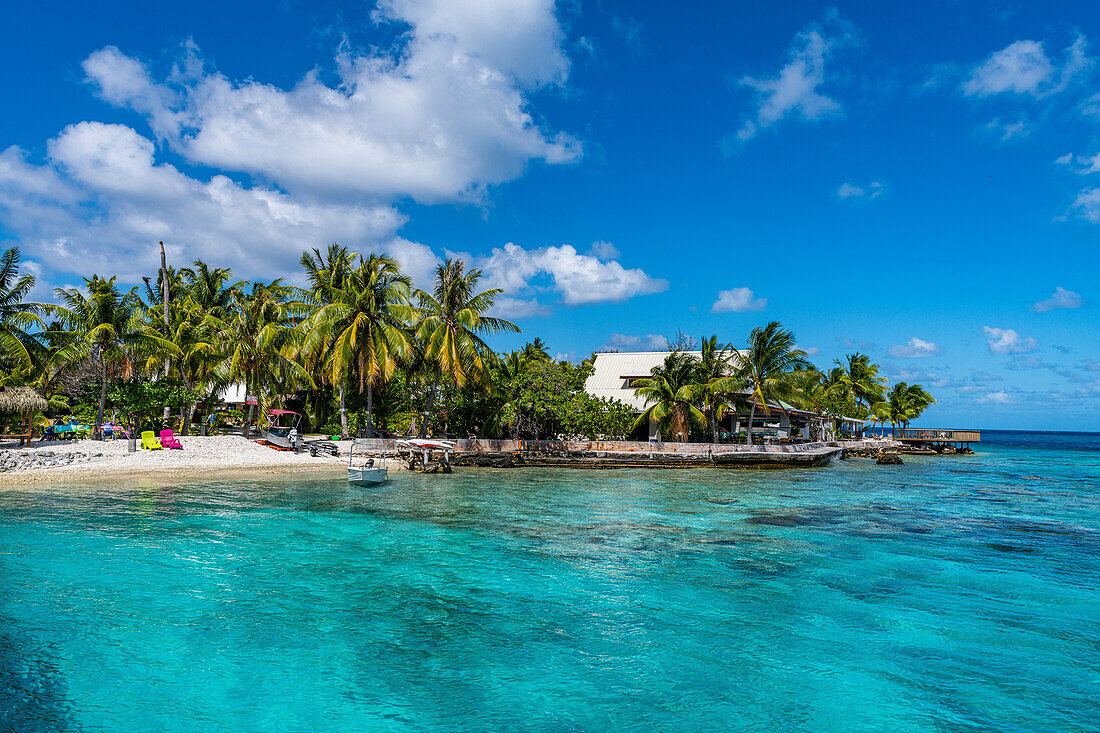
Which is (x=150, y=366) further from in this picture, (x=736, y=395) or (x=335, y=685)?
(x=736, y=395)

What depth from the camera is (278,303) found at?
130ft

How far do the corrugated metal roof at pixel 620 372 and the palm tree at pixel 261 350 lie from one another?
65.4ft

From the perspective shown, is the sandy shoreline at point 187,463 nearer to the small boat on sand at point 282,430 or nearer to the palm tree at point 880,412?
the small boat on sand at point 282,430

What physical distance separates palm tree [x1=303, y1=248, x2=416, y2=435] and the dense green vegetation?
0.08 meters

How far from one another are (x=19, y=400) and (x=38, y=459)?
3.04m

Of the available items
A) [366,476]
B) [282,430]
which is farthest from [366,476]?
[282,430]

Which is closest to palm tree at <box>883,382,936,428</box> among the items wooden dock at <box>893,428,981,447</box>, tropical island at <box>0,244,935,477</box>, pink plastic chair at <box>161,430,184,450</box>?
wooden dock at <box>893,428,981,447</box>

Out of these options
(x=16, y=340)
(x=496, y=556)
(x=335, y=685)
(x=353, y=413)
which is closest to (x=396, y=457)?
(x=353, y=413)

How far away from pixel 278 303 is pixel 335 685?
1442 inches

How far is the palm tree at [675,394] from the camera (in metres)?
36.6

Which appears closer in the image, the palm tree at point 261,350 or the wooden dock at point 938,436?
the palm tree at point 261,350

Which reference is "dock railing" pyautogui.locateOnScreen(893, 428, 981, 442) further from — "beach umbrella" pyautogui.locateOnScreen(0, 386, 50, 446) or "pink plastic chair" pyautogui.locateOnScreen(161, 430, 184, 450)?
"beach umbrella" pyautogui.locateOnScreen(0, 386, 50, 446)

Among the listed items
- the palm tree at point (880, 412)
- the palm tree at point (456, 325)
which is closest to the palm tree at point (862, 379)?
the palm tree at point (880, 412)

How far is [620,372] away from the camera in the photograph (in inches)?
1790
